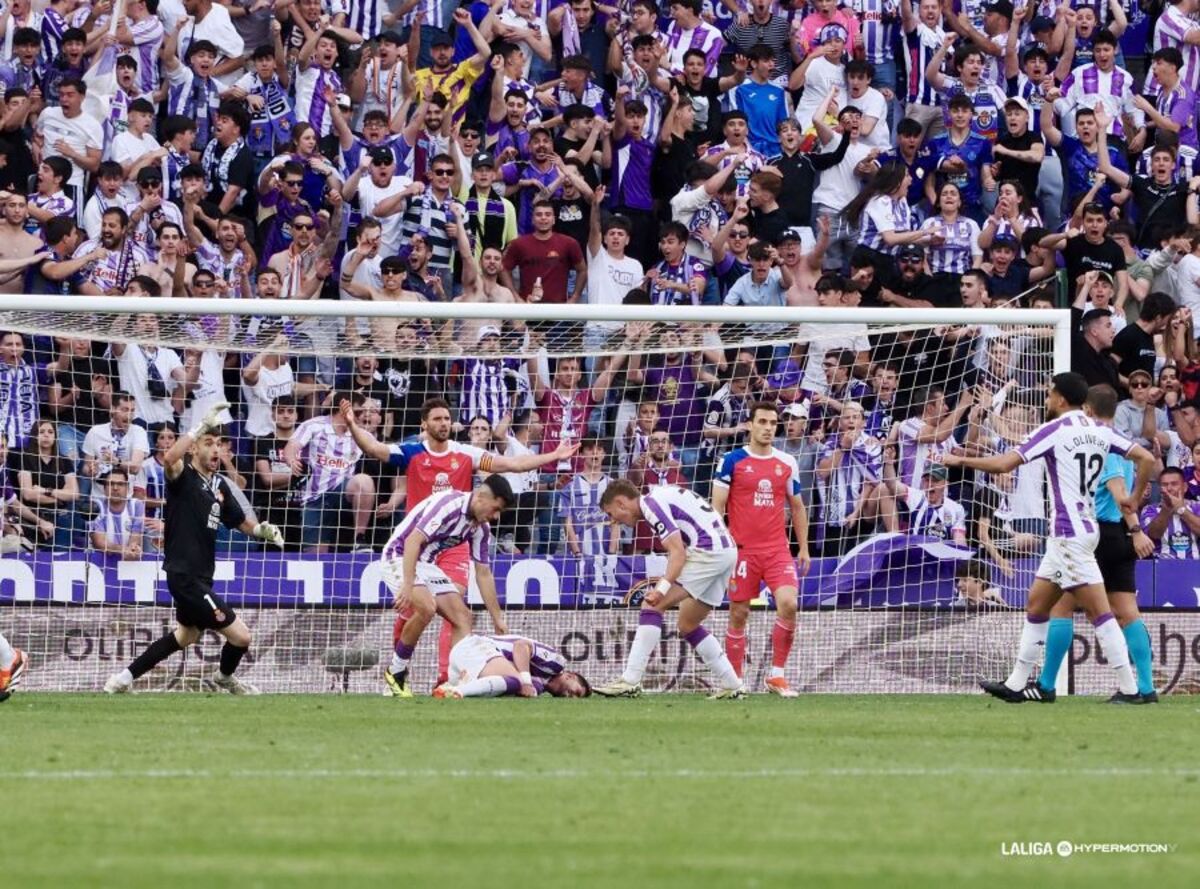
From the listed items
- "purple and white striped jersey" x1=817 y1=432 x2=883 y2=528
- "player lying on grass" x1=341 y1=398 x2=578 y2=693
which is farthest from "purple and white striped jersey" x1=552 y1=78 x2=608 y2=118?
"player lying on grass" x1=341 y1=398 x2=578 y2=693

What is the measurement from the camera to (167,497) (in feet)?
52.5

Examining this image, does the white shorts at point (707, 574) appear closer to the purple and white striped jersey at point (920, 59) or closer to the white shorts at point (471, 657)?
the white shorts at point (471, 657)

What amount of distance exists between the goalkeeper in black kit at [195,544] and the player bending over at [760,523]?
3528 millimetres

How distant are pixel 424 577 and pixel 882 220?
739cm

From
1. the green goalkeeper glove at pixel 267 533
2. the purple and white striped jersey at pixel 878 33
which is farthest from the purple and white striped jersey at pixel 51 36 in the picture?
the purple and white striped jersey at pixel 878 33

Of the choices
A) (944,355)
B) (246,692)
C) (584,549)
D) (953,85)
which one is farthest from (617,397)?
(953,85)

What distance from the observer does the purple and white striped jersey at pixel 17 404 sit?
57.2ft

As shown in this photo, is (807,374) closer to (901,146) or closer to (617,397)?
(617,397)

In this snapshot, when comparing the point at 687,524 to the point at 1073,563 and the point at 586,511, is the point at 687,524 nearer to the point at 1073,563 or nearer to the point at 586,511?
the point at 586,511

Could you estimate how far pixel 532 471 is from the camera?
713 inches

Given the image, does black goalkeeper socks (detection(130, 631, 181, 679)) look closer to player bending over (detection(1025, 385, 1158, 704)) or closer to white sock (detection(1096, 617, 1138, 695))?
player bending over (detection(1025, 385, 1158, 704))

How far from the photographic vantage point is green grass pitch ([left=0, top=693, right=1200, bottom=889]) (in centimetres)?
675

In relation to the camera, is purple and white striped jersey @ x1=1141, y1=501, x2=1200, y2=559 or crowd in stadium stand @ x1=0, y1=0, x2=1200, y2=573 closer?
crowd in stadium stand @ x1=0, y1=0, x2=1200, y2=573

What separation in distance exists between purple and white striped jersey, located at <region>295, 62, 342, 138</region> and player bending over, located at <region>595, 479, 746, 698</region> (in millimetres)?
7149
